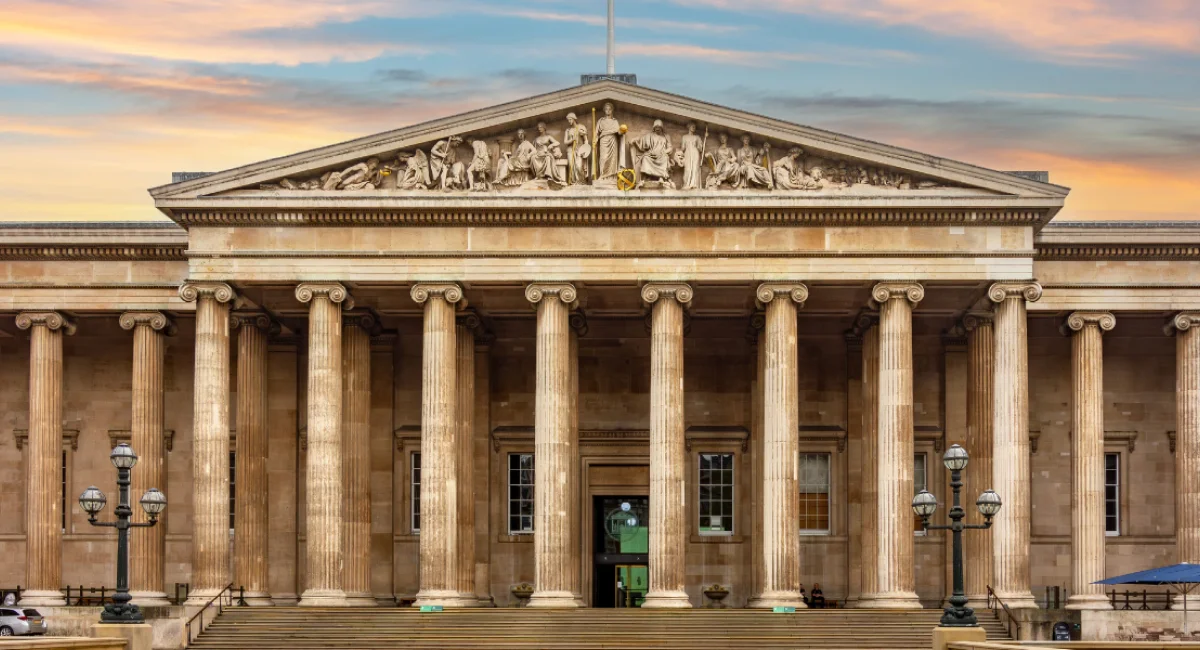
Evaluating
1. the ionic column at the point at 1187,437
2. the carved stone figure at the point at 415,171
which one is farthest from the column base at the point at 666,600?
the ionic column at the point at 1187,437

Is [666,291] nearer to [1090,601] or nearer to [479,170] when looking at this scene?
[479,170]

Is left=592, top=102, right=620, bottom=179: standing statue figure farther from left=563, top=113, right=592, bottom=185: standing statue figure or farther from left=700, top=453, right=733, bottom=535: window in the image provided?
left=700, top=453, right=733, bottom=535: window

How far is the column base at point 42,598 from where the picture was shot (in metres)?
70.0

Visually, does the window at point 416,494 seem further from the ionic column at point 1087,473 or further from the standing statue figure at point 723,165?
the ionic column at point 1087,473

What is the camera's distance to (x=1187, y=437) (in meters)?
69.5

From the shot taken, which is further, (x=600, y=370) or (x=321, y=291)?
(x=600, y=370)

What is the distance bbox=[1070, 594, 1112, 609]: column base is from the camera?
6731 cm

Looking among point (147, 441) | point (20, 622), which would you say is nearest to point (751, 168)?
point (147, 441)

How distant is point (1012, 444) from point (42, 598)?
3065cm

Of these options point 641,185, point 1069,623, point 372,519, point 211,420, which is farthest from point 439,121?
point 1069,623

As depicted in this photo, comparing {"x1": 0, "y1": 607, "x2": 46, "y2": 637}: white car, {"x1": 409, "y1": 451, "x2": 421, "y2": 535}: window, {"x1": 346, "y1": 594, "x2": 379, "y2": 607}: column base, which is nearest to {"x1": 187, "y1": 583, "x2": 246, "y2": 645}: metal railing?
{"x1": 346, "y1": 594, "x2": 379, "y2": 607}: column base

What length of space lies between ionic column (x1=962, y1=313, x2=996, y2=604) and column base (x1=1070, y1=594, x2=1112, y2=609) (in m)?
2.72

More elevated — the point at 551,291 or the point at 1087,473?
the point at 551,291

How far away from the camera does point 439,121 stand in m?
65.4
